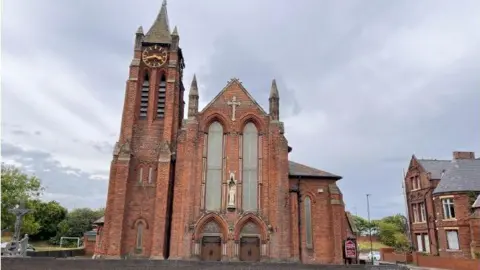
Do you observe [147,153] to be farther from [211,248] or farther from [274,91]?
[274,91]

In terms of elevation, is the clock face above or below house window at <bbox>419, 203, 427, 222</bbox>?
above

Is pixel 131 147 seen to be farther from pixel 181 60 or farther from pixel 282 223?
pixel 282 223

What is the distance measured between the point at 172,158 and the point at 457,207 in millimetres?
29159

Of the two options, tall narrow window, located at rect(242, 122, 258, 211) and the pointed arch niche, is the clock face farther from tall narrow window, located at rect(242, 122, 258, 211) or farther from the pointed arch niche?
the pointed arch niche

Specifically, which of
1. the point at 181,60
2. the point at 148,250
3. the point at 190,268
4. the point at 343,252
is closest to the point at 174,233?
the point at 148,250

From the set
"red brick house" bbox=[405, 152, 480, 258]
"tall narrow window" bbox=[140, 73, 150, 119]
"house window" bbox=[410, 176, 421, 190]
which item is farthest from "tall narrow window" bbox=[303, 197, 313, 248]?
"house window" bbox=[410, 176, 421, 190]

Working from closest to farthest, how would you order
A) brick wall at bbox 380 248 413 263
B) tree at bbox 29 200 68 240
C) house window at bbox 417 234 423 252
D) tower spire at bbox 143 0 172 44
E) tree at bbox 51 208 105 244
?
→ tower spire at bbox 143 0 172 44 → brick wall at bbox 380 248 413 263 → house window at bbox 417 234 423 252 → tree at bbox 29 200 68 240 → tree at bbox 51 208 105 244

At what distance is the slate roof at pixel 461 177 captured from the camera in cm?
3872

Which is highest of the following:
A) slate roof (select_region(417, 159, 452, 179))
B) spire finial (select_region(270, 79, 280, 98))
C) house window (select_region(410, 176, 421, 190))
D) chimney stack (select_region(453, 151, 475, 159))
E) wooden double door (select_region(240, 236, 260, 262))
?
spire finial (select_region(270, 79, 280, 98))

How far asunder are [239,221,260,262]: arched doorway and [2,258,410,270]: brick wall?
7.56m

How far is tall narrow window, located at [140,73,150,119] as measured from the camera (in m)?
31.0

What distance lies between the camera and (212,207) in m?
27.8

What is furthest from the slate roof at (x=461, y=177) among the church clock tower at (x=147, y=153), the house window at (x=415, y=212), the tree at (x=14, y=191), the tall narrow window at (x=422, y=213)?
the tree at (x=14, y=191)

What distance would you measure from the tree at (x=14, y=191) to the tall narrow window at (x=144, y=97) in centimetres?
2279
